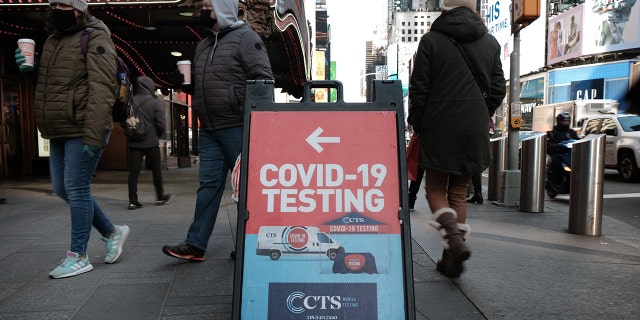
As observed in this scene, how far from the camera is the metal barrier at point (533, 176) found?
6645mm

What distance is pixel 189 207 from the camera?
6852 mm

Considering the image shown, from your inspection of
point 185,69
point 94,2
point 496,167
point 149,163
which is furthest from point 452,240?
point 94,2

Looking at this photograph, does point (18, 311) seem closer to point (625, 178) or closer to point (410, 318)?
point (410, 318)

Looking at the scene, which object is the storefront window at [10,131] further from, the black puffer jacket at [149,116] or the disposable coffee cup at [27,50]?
the disposable coffee cup at [27,50]

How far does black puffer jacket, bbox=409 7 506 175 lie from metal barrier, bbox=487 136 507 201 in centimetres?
486

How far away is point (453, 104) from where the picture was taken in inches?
127

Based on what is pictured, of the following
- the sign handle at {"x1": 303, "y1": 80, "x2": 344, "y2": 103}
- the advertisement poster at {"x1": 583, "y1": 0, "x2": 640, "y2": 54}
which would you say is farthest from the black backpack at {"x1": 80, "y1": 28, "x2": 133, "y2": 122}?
Result: the advertisement poster at {"x1": 583, "y1": 0, "x2": 640, "y2": 54}

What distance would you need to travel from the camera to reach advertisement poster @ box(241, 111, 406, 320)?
2.18m

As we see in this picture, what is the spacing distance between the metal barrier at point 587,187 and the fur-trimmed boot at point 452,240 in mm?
2636

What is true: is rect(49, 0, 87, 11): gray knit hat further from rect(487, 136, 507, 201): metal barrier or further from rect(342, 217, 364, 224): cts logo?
rect(487, 136, 507, 201): metal barrier

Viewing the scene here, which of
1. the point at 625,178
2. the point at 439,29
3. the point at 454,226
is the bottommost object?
the point at 625,178

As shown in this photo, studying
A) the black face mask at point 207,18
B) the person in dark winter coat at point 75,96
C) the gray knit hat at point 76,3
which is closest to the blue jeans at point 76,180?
the person in dark winter coat at point 75,96

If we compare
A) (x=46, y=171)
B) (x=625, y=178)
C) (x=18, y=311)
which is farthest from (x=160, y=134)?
(x=625, y=178)

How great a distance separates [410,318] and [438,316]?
2.33 feet
